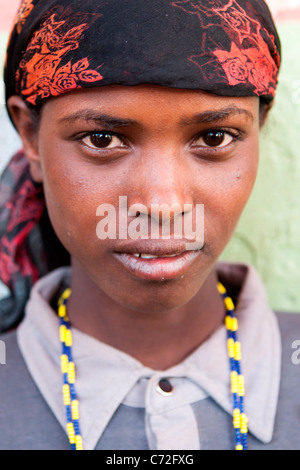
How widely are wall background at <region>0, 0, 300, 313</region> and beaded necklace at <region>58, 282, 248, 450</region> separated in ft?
1.43

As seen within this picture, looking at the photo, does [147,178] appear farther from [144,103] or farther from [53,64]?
[53,64]

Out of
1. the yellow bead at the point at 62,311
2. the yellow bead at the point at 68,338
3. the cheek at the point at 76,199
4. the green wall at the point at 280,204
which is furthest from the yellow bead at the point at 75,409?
the green wall at the point at 280,204

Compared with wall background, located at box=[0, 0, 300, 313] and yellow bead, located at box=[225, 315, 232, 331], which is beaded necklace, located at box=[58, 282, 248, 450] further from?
wall background, located at box=[0, 0, 300, 313]

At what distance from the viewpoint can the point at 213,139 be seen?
1216mm

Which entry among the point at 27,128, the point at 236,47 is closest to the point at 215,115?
the point at 236,47

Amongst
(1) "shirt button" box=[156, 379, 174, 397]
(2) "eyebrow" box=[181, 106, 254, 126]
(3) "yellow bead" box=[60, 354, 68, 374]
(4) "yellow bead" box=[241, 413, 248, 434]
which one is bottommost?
(4) "yellow bead" box=[241, 413, 248, 434]

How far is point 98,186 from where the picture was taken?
1.18 meters

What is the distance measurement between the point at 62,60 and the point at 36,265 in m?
0.78

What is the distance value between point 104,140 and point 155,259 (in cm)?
29

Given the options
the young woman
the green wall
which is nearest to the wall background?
the green wall

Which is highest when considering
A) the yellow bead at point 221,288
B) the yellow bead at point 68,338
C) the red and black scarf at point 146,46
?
the red and black scarf at point 146,46

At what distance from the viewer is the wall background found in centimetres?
182

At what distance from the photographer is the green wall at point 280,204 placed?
1.82 metres

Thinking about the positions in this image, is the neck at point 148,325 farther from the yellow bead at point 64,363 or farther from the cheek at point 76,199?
the cheek at point 76,199
